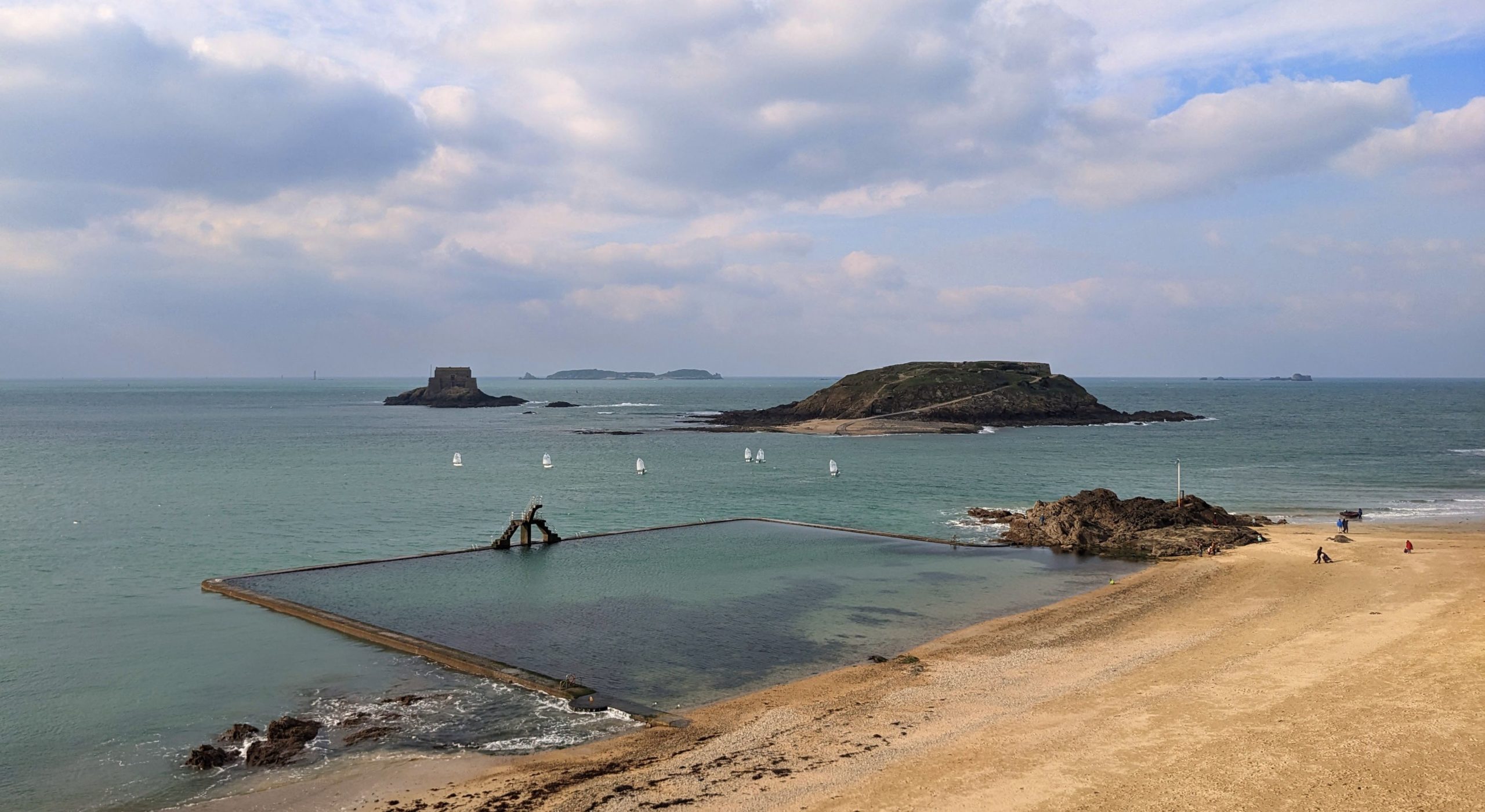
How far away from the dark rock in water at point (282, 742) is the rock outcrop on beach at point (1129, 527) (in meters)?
30.8

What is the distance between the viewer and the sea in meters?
18.6

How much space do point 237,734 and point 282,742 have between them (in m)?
1.30

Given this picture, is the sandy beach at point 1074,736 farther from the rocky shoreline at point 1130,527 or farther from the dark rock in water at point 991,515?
the dark rock in water at point 991,515

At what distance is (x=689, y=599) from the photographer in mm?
29594

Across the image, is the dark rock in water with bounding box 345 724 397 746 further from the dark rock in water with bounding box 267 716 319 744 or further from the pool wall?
the pool wall

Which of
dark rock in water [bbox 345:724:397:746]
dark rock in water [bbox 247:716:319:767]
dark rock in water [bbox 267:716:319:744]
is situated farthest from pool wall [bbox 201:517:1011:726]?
dark rock in water [bbox 267:716:319:744]

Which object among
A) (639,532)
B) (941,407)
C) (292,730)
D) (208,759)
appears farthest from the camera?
(941,407)

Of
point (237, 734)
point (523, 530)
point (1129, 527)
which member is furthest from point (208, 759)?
point (1129, 527)

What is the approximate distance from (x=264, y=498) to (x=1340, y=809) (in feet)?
194

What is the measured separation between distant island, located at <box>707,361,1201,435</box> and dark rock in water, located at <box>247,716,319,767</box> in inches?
4173

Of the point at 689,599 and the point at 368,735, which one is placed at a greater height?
the point at 689,599

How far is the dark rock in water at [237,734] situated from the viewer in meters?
17.5

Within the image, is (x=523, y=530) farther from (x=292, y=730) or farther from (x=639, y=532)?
(x=292, y=730)

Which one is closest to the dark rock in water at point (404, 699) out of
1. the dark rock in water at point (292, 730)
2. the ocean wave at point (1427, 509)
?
the dark rock in water at point (292, 730)
